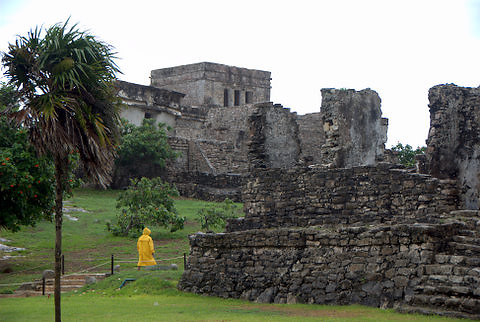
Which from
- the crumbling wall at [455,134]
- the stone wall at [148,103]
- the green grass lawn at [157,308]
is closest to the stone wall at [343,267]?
the green grass lawn at [157,308]

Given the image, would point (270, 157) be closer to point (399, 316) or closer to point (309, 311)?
point (309, 311)

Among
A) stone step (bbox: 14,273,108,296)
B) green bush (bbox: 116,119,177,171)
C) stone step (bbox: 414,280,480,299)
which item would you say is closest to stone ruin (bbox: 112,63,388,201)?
green bush (bbox: 116,119,177,171)

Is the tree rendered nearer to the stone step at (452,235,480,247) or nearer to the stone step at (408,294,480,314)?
the stone step at (452,235,480,247)

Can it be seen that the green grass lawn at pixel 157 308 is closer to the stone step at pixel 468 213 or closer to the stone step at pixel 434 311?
the stone step at pixel 434 311

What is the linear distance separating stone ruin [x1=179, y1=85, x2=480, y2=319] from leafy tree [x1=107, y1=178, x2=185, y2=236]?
4.95 metres

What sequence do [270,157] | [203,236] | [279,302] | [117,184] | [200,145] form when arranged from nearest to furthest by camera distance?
[279,302] < [203,236] < [270,157] < [117,184] < [200,145]

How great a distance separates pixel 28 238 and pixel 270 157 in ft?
27.4

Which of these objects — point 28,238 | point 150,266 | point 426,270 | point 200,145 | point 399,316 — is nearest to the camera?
point 399,316

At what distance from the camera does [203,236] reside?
579 inches

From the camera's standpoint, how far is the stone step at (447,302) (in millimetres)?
9531

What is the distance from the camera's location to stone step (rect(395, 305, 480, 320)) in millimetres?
9477

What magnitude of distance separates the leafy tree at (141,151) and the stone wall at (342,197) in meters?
16.0

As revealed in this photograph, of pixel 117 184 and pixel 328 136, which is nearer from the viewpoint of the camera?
pixel 328 136

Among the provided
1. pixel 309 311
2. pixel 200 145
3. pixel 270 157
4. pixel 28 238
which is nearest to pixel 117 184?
pixel 200 145
